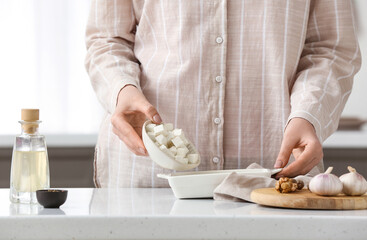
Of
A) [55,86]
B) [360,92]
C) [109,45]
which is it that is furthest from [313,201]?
[360,92]

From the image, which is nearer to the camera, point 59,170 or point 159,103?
point 159,103

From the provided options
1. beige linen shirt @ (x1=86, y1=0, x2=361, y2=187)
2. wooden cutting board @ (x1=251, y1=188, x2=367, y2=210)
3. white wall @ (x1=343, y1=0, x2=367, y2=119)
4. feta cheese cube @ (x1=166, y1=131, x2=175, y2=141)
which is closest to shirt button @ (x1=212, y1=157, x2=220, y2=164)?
beige linen shirt @ (x1=86, y1=0, x2=361, y2=187)

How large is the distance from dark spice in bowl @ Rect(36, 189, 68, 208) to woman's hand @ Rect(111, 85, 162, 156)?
0.29 m

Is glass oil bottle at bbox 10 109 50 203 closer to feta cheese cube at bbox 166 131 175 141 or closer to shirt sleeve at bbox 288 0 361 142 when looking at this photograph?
feta cheese cube at bbox 166 131 175 141

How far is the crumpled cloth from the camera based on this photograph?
3.69 feet

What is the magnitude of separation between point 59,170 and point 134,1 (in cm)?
173

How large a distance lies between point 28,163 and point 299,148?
0.59m

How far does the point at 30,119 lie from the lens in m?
1.14

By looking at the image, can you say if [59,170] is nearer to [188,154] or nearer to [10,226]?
[188,154]

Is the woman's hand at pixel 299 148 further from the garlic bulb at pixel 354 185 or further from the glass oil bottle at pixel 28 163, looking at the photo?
the glass oil bottle at pixel 28 163

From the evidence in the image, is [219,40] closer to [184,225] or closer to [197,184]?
[197,184]

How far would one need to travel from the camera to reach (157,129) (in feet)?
3.96

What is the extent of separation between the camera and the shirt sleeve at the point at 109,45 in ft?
5.07

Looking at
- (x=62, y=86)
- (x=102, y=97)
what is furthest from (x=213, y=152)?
(x=62, y=86)
